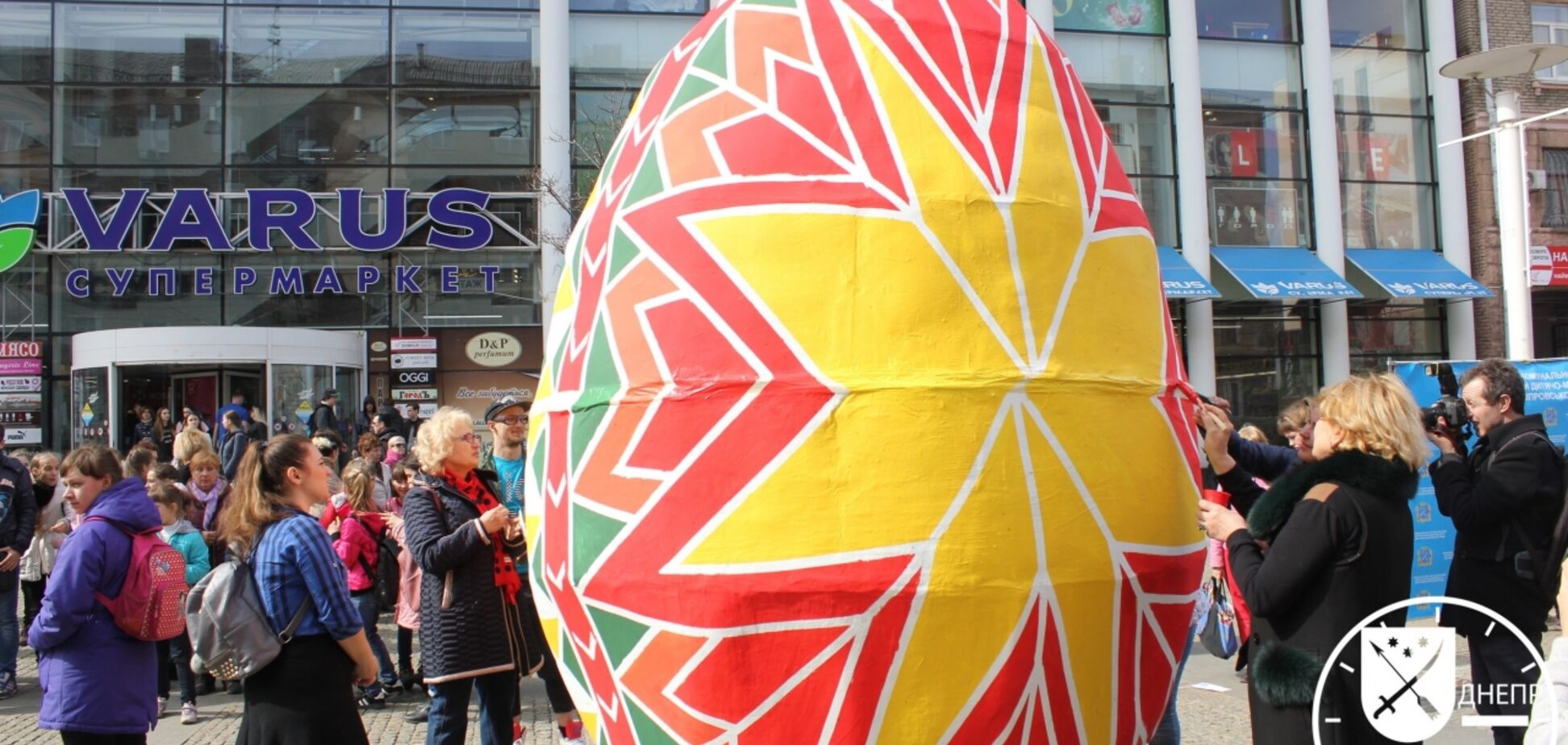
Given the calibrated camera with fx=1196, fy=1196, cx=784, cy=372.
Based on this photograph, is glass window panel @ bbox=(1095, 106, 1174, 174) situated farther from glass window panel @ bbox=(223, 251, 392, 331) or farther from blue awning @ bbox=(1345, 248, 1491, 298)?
glass window panel @ bbox=(223, 251, 392, 331)

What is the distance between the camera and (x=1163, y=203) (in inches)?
940

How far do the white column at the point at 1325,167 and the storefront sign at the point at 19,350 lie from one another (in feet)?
79.7

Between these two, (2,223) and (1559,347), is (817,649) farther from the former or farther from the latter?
(1559,347)

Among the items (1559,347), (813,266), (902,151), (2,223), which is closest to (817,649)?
(813,266)

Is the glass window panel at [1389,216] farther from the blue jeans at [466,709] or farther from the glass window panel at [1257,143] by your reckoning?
the blue jeans at [466,709]

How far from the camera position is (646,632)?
2691mm

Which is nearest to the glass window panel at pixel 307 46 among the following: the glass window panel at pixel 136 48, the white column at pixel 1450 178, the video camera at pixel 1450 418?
the glass window panel at pixel 136 48

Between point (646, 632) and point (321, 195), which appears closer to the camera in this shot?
point (646, 632)

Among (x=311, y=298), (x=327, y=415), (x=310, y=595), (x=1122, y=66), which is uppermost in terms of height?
(x=1122, y=66)

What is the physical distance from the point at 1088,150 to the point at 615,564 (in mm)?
1586

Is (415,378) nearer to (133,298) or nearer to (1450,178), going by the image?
(133,298)

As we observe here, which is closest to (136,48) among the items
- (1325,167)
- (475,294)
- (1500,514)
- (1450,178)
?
(475,294)

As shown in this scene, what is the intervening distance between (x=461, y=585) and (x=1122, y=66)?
21.5 meters

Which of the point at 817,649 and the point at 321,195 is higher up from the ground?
the point at 321,195
